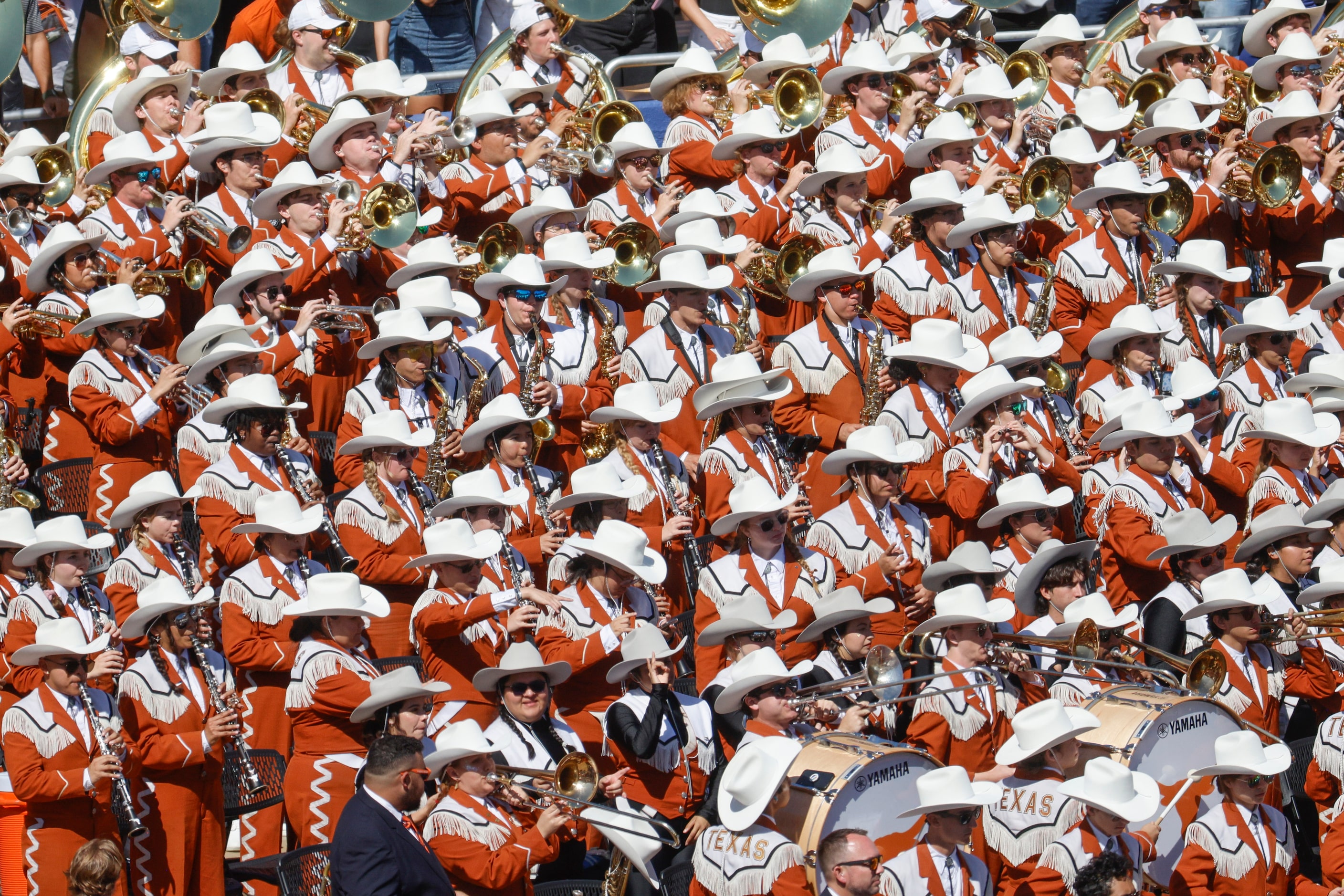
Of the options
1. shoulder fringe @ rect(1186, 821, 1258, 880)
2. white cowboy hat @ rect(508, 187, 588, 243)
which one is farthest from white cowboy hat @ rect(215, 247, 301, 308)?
shoulder fringe @ rect(1186, 821, 1258, 880)

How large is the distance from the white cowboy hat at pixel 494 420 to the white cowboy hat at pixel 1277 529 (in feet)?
12.5

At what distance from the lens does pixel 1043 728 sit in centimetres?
862

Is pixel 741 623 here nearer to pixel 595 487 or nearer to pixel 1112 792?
pixel 595 487

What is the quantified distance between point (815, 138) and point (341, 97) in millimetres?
3239

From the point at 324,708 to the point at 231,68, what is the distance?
5.59m

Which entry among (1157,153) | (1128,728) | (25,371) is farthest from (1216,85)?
(25,371)

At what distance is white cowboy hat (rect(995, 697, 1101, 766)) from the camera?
8594 millimetres

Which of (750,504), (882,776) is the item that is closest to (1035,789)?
(882,776)

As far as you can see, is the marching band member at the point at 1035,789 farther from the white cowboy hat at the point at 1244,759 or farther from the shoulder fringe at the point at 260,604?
the shoulder fringe at the point at 260,604

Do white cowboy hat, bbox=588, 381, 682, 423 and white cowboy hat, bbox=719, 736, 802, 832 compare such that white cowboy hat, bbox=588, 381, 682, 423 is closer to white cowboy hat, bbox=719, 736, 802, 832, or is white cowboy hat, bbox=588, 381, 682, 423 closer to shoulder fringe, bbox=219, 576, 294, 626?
shoulder fringe, bbox=219, 576, 294, 626

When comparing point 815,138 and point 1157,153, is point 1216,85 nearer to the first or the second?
point 1157,153

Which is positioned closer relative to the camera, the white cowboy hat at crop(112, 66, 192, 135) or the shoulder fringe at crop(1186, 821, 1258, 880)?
the shoulder fringe at crop(1186, 821, 1258, 880)

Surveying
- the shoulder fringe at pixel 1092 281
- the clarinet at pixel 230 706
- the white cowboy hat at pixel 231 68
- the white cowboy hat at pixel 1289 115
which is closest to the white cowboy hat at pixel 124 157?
the white cowboy hat at pixel 231 68

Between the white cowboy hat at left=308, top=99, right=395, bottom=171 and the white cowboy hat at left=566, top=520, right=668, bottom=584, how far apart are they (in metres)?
4.04
